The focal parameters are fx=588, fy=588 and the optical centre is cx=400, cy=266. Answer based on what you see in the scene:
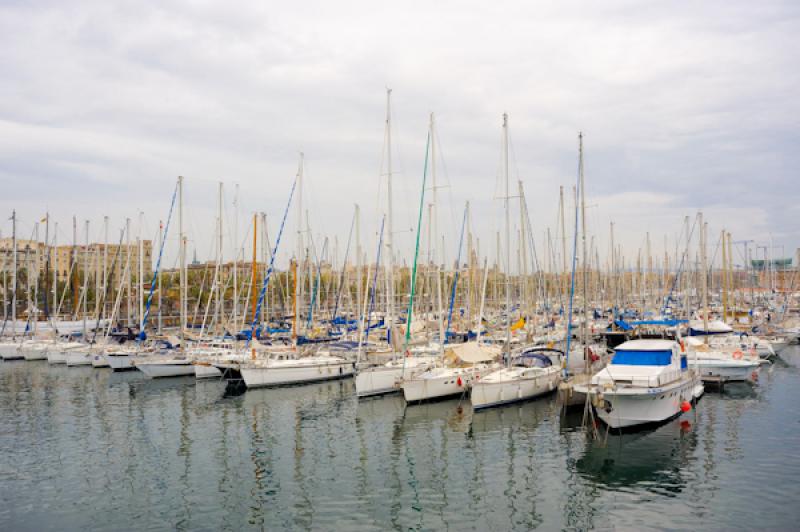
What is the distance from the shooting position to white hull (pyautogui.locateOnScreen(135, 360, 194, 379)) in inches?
1750

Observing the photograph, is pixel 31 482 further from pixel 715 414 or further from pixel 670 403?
pixel 715 414

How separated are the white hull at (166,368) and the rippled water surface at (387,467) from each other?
8.66 m

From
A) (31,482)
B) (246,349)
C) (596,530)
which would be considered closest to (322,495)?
(596,530)

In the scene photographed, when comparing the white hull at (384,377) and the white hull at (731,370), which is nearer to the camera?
the white hull at (384,377)

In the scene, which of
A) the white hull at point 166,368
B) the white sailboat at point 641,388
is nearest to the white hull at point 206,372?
the white hull at point 166,368

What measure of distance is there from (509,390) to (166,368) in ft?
89.0

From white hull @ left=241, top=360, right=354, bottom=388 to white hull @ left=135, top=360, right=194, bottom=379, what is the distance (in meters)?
8.53

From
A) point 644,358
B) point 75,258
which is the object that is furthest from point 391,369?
point 75,258

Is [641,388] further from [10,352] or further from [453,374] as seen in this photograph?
[10,352]

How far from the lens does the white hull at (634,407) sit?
1008 inches

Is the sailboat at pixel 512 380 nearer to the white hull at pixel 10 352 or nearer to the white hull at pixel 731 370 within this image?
the white hull at pixel 731 370

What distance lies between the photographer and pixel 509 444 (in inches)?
1012

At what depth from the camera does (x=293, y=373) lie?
134ft

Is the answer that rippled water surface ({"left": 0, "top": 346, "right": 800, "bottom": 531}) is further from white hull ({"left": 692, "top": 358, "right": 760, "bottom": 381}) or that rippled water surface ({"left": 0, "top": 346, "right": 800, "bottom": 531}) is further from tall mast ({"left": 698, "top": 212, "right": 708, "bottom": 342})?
tall mast ({"left": 698, "top": 212, "right": 708, "bottom": 342})
